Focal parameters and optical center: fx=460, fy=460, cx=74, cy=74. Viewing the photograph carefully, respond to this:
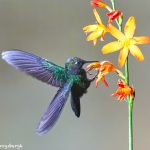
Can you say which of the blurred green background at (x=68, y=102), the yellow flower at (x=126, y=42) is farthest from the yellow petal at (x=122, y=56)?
the blurred green background at (x=68, y=102)

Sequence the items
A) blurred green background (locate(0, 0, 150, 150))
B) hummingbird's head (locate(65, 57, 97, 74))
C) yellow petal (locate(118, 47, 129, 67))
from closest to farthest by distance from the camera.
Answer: yellow petal (locate(118, 47, 129, 67))
hummingbird's head (locate(65, 57, 97, 74))
blurred green background (locate(0, 0, 150, 150))

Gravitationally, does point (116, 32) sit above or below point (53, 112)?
above

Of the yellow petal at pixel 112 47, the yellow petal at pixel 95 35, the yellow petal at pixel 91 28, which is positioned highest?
the yellow petal at pixel 91 28

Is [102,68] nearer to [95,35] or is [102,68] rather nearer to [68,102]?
[95,35]

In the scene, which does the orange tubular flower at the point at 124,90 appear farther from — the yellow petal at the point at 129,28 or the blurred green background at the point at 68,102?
the blurred green background at the point at 68,102

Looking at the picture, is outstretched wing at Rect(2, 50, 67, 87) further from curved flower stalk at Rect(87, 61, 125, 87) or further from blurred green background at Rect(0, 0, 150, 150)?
blurred green background at Rect(0, 0, 150, 150)

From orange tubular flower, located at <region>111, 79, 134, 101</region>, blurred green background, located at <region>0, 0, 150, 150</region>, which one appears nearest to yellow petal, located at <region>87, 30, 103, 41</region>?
orange tubular flower, located at <region>111, 79, 134, 101</region>

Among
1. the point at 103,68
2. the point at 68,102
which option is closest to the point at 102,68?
the point at 103,68
